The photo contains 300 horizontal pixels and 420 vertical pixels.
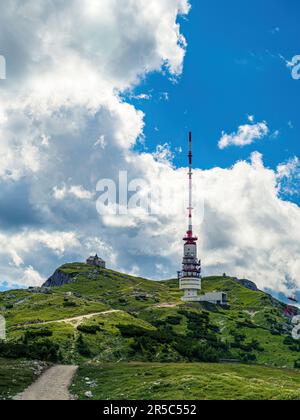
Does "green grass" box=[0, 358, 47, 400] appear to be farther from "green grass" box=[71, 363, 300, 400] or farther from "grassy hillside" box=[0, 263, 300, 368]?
"grassy hillside" box=[0, 263, 300, 368]

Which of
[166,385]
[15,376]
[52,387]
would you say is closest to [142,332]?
[15,376]

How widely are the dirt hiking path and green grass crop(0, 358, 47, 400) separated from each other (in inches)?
35.0

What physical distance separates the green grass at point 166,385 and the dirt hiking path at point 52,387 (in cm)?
113

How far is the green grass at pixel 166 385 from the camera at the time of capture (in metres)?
43.3

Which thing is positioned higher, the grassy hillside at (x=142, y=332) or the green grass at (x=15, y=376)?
the grassy hillside at (x=142, y=332)

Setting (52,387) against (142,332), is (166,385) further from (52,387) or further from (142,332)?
(142,332)

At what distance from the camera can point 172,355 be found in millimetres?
78750

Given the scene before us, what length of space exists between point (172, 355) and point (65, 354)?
1762 centimetres

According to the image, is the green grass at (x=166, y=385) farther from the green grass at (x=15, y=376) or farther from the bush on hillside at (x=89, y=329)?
the bush on hillside at (x=89, y=329)

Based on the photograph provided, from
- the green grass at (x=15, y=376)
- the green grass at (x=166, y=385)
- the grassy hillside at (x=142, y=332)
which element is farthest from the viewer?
the grassy hillside at (x=142, y=332)

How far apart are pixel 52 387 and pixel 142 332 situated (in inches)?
1621

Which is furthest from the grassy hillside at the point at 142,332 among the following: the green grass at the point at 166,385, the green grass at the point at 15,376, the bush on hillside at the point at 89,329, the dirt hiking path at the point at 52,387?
the green grass at the point at 166,385

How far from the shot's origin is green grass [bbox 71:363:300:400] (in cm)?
4331
